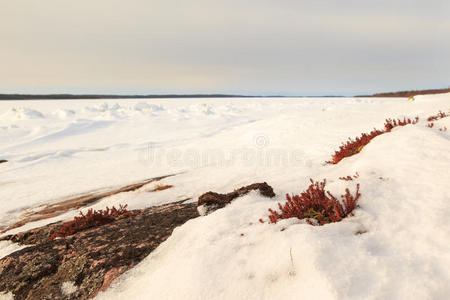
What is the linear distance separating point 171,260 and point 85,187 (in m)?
7.93

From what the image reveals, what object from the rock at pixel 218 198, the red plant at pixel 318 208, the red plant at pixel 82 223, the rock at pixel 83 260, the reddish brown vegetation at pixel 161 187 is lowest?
the reddish brown vegetation at pixel 161 187

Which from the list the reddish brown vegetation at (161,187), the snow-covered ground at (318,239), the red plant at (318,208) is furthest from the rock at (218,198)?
the reddish brown vegetation at (161,187)

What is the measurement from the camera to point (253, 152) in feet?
36.8

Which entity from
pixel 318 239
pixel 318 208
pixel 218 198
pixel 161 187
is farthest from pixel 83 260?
pixel 161 187

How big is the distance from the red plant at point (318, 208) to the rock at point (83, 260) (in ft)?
5.01

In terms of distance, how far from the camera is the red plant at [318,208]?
9.52 ft

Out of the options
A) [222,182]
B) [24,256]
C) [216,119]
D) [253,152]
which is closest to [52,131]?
[216,119]

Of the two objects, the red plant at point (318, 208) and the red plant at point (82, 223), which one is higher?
the red plant at point (318, 208)

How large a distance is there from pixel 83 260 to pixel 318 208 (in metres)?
2.74

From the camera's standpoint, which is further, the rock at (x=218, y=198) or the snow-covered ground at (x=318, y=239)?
the rock at (x=218, y=198)

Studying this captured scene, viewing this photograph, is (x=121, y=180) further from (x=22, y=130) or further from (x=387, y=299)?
(x=22, y=130)

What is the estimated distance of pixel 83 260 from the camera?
10.1ft

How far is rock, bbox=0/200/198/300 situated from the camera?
273 centimetres

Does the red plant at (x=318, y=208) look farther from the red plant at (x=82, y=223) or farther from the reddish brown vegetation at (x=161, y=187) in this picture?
the reddish brown vegetation at (x=161, y=187)
